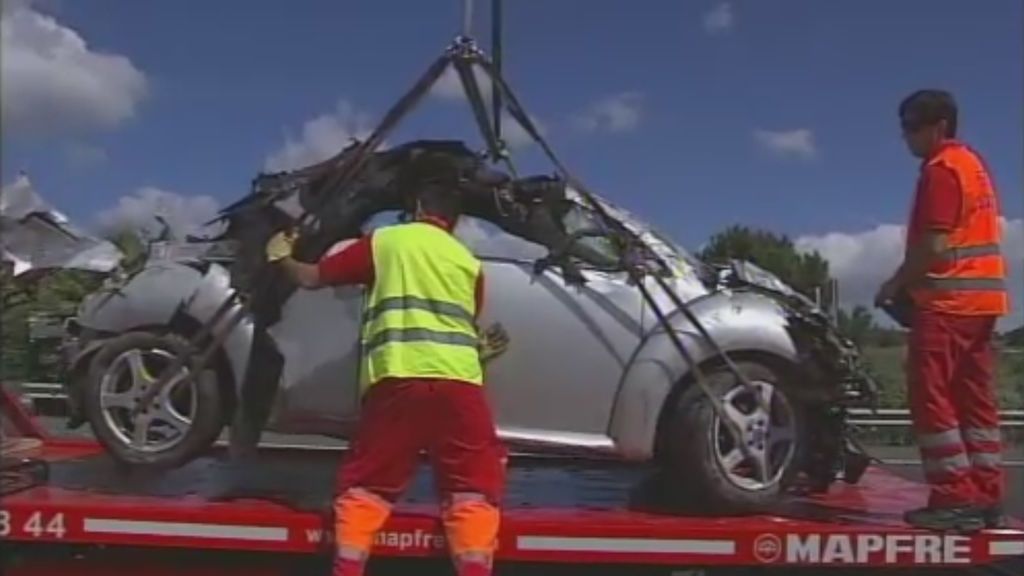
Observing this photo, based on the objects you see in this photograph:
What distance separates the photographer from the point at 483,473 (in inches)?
198

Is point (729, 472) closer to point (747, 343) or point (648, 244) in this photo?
point (747, 343)

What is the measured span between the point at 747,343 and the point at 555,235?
83cm

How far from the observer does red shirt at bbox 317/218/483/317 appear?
16.9 ft

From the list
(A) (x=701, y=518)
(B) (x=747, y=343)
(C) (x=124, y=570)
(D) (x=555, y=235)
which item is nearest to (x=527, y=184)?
(D) (x=555, y=235)

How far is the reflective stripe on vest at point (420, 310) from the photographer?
5.03 metres

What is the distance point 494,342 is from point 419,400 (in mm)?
770

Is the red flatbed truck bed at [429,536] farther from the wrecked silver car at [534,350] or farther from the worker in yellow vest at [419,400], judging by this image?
the wrecked silver car at [534,350]

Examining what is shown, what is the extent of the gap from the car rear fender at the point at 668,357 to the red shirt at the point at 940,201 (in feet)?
2.30

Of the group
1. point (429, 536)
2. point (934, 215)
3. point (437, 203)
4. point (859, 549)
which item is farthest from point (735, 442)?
point (437, 203)

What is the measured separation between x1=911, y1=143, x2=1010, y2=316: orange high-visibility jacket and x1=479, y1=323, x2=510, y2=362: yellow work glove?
58.2 inches

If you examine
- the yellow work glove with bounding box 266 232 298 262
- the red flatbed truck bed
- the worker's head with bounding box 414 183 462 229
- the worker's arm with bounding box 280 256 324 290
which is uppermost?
the worker's head with bounding box 414 183 462 229

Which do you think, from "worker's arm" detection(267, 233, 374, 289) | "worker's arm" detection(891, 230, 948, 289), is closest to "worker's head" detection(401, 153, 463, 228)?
"worker's arm" detection(267, 233, 374, 289)

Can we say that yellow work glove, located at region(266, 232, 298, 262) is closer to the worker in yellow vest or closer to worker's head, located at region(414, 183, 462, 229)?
the worker in yellow vest

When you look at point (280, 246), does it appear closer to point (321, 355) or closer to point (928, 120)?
point (321, 355)
